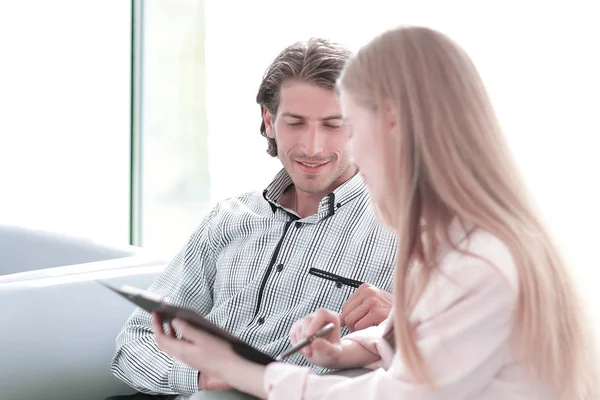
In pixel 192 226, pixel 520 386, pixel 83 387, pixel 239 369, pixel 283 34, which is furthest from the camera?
pixel 192 226

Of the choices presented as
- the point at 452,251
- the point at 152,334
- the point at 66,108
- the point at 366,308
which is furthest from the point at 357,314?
the point at 66,108

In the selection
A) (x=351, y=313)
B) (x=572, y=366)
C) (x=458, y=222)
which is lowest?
(x=351, y=313)

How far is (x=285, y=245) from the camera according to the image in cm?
181

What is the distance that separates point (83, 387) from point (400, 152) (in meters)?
1.12

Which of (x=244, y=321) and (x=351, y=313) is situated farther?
(x=244, y=321)

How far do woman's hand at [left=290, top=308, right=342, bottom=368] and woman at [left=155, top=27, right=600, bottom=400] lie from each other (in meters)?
0.12

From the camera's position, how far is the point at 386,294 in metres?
1.53

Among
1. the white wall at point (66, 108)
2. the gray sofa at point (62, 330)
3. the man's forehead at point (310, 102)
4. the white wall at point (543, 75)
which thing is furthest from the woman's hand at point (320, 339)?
the white wall at point (66, 108)

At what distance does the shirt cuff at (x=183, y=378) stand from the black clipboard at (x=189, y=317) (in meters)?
0.45

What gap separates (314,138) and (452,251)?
0.81 meters

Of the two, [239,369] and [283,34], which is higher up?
[283,34]

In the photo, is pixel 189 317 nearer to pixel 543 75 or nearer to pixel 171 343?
pixel 171 343

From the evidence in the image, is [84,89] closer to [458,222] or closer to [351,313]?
[351,313]

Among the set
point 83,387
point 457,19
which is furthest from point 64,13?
point 83,387
